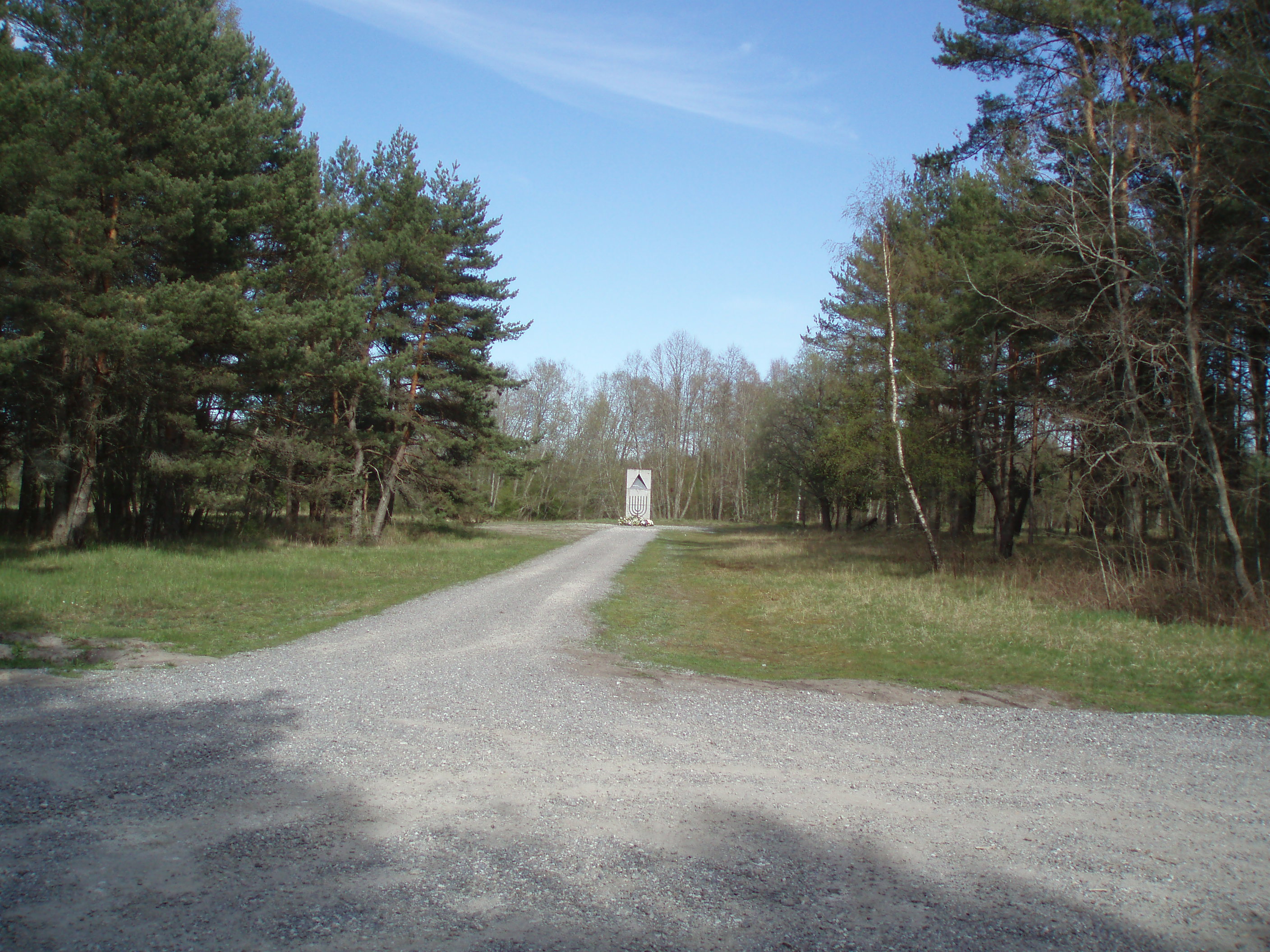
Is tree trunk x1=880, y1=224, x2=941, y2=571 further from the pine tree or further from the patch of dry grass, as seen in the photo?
the pine tree

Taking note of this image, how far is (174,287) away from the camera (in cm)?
1645

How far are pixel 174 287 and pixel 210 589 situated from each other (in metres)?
6.82

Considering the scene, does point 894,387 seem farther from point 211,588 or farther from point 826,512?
point 826,512

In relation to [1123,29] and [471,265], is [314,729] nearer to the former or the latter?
[1123,29]

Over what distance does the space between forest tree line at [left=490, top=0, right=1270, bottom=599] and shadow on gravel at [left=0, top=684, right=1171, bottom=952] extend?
12.1 m

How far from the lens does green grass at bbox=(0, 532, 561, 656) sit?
33.0 feet

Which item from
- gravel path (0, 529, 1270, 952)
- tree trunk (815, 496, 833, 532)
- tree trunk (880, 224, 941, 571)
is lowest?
gravel path (0, 529, 1270, 952)

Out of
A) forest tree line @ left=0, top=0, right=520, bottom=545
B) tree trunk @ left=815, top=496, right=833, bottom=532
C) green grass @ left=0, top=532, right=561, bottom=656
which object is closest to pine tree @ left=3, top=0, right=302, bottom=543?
forest tree line @ left=0, top=0, right=520, bottom=545

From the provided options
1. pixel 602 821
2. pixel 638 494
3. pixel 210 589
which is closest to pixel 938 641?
pixel 602 821

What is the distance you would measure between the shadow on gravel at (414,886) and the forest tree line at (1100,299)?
12053 millimetres

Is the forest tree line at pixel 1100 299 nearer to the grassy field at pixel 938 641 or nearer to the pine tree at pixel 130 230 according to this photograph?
the grassy field at pixel 938 641

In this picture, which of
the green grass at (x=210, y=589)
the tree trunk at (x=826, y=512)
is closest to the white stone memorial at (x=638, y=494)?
the tree trunk at (x=826, y=512)

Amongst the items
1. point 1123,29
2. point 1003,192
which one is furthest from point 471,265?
point 1123,29

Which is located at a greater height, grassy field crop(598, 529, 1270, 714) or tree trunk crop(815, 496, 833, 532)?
tree trunk crop(815, 496, 833, 532)
